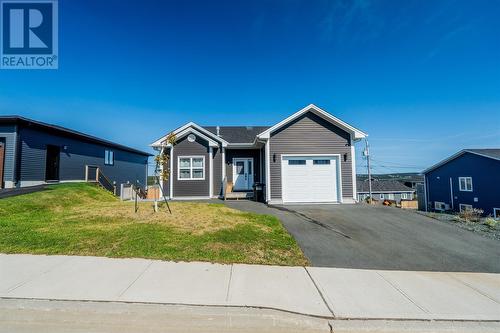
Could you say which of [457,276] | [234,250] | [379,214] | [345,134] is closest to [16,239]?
[234,250]

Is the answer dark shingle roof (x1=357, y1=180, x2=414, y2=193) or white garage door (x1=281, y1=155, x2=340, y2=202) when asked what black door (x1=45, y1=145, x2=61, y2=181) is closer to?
white garage door (x1=281, y1=155, x2=340, y2=202)

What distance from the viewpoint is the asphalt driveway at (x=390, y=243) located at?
523 cm

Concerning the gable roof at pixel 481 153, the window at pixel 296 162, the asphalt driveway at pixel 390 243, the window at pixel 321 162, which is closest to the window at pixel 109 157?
the window at pixel 296 162

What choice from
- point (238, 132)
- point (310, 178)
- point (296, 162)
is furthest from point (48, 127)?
point (310, 178)

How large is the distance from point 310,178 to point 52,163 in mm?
18431

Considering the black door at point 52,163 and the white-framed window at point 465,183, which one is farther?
the white-framed window at point 465,183

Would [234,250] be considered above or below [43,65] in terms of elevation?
below

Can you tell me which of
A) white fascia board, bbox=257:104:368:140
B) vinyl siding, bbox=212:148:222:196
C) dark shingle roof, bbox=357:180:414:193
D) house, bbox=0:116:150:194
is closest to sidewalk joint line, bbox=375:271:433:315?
white fascia board, bbox=257:104:368:140

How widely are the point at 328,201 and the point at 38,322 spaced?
12.5 meters

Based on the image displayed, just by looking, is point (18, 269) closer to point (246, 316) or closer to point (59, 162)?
point (246, 316)

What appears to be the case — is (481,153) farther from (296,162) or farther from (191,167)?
(191,167)

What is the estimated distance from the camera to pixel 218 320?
3.16 metres

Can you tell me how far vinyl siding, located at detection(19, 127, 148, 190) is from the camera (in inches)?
607

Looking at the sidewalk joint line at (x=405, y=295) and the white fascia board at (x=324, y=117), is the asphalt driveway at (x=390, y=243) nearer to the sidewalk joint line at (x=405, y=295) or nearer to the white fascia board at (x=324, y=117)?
the sidewalk joint line at (x=405, y=295)
